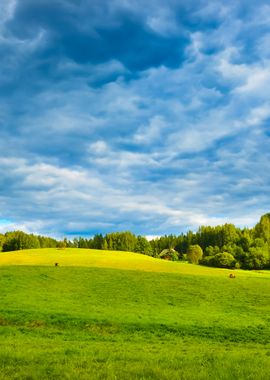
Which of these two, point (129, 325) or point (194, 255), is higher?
point (194, 255)

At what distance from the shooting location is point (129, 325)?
33469mm

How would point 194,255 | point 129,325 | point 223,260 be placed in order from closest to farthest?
point 129,325 → point 223,260 → point 194,255

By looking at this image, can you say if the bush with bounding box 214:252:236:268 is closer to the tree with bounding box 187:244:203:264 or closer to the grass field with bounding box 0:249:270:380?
the tree with bounding box 187:244:203:264

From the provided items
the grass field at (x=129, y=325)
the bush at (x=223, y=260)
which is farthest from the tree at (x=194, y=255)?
the grass field at (x=129, y=325)

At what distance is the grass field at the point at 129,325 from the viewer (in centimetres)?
1623

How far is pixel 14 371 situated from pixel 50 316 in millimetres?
20317

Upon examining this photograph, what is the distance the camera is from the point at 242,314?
140 ft

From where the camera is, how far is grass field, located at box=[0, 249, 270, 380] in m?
16.2

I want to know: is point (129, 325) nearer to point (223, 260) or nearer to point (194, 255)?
point (223, 260)

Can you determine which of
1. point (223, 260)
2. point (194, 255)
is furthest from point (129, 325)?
point (194, 255)

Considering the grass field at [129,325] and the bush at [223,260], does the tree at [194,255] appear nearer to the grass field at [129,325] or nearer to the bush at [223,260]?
the bush at [223,260]

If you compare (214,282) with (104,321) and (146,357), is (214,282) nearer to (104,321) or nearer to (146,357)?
(104,321)

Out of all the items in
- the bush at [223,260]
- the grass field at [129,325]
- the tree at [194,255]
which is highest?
the tree at [194,255]

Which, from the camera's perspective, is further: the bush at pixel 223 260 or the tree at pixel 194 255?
the tree at pixel 194 255
